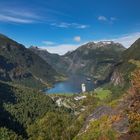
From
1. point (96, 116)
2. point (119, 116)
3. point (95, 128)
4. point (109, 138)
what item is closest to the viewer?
point (109, 138)

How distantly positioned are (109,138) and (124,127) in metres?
5.89

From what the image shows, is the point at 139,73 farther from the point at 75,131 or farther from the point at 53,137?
the point at 53,137

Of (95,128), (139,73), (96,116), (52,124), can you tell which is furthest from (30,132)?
(139,73)

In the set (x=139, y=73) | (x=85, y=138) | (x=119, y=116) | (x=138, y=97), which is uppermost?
(x=139, y=73)

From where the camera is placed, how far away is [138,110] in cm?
5128

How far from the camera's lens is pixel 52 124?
441 feet

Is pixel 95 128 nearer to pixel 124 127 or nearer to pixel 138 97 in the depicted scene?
pixel 124 127

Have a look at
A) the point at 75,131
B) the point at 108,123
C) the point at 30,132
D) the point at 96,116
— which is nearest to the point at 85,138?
the point at 108,123

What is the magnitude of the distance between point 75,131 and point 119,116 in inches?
2243

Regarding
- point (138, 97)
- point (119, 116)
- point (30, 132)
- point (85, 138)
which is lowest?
point (30, 132)

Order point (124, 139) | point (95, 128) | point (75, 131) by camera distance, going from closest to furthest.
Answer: point (124, 139)
point (95, 128)
point (75, 131)

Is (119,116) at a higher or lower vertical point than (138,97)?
lower

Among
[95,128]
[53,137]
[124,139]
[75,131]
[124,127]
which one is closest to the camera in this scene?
[124,139]

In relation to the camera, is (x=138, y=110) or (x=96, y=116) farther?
(x=96, y=116)
